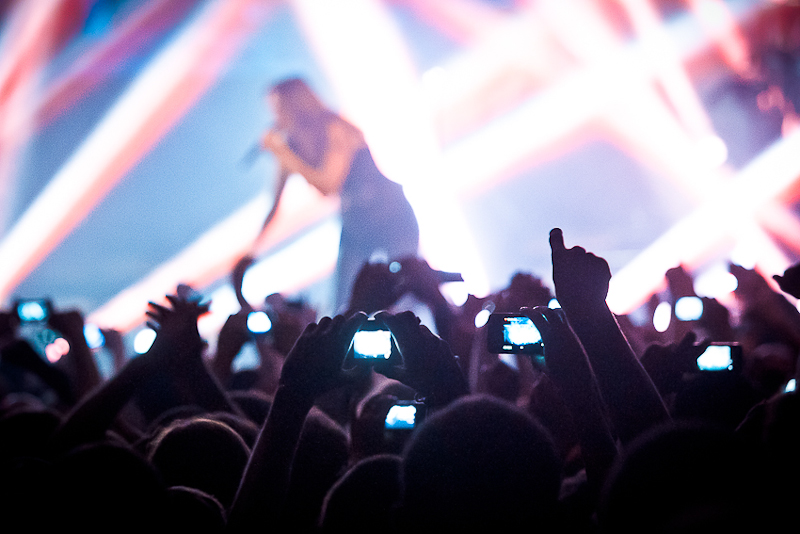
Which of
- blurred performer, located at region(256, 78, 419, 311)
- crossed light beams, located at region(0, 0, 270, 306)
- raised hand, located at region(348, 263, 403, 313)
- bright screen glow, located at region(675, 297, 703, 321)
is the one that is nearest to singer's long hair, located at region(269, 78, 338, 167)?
blurred performer, located at region(256, 78, 419, 311)

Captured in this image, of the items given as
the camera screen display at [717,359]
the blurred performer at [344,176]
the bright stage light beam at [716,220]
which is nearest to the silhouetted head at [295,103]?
the blurred performer at [344,176]

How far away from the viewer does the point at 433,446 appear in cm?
71

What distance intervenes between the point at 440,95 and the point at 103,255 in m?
3.55

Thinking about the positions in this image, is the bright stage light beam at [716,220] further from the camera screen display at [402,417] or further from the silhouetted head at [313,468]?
the silhouetted head at [313,468]

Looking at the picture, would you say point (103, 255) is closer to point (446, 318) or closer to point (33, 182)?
point (33, 182)

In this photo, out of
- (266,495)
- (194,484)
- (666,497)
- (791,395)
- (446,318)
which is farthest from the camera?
(446,318)

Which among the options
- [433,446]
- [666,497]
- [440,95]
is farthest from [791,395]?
[440,95]

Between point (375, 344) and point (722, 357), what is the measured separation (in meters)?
0.77

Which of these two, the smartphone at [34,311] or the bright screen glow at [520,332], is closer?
the bright screen glow at [520,332]

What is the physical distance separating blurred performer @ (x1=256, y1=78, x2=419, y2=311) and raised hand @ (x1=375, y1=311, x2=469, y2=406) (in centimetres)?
93

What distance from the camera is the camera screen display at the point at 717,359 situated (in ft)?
4.05

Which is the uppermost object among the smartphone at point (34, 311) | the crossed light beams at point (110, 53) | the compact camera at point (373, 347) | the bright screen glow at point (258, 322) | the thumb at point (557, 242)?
the crossed light beams at point (110, 53)

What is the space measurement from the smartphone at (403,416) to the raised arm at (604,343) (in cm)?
34


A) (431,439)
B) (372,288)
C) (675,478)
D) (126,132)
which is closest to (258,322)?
(372,288)
